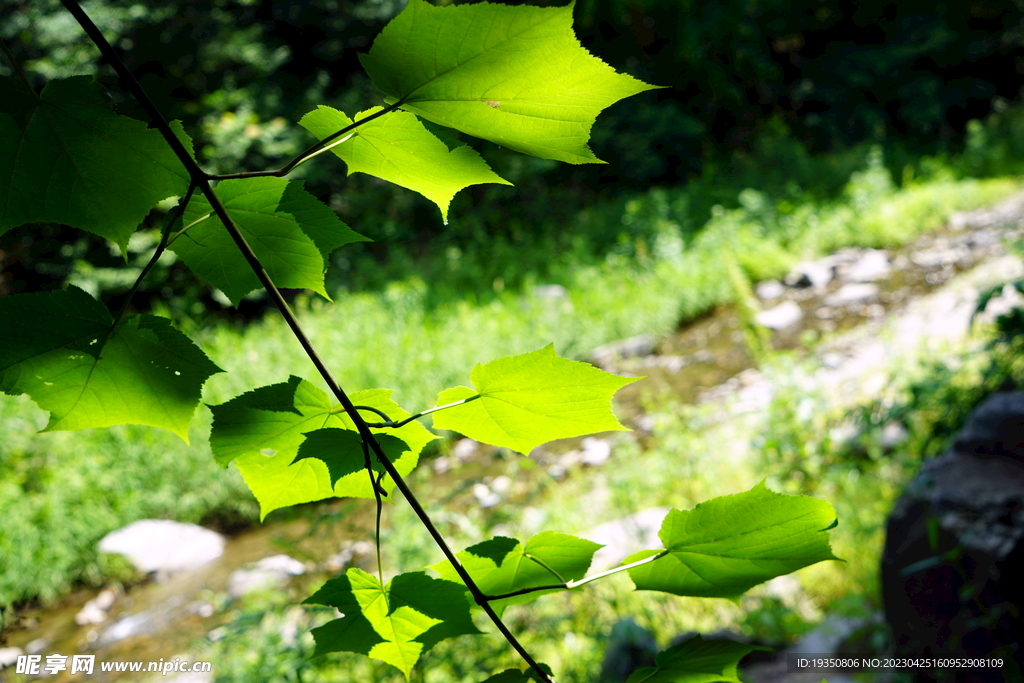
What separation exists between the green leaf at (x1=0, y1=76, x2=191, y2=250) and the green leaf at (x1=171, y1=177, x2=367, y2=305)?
0.09ft

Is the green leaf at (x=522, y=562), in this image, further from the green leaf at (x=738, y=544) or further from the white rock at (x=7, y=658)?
the white rock at (x=7, y=658)

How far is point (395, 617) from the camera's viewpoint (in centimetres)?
31

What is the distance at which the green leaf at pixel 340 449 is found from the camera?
0.87 ft

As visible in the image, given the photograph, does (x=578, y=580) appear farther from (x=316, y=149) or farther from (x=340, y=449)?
(x=316, y=149)

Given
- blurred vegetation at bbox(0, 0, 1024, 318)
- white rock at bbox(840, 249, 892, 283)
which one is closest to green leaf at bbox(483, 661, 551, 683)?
blurred vegetation at bbox(0, 0, 1024, 318)

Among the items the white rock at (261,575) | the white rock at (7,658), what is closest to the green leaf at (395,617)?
the white rock at (7,658)

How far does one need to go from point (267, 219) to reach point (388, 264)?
6.36 m

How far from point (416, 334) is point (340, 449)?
4.70m

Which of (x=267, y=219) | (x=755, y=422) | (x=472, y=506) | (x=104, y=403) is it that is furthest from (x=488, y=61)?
(x=755, y=422)

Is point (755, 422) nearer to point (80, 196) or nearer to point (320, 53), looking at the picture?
point (80, 196)

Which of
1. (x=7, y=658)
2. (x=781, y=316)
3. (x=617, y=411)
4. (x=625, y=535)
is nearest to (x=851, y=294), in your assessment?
(x=781, y=316)

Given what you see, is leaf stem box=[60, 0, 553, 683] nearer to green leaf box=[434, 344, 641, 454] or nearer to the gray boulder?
A: green leaf box=[434, 344, 641, 454]

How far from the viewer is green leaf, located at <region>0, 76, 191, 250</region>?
0.94 feet

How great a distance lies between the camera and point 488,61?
0.94ft
